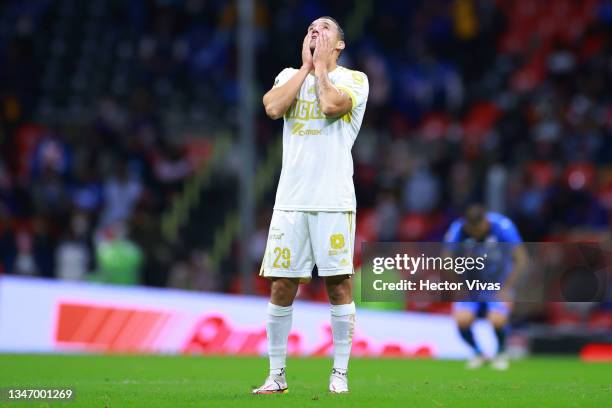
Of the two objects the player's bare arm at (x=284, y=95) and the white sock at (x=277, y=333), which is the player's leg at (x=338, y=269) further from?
the player's bare arm at (x=284, y=95)

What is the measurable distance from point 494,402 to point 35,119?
1671 cm

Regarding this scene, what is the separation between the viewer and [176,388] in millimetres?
9672

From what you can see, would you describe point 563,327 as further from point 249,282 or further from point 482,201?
point 249,282

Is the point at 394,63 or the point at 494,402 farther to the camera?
the point at 394,63

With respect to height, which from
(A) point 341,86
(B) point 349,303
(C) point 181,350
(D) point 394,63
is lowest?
(C) point 181,350

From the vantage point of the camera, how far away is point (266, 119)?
78.9 ft

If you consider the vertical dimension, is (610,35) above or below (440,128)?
above

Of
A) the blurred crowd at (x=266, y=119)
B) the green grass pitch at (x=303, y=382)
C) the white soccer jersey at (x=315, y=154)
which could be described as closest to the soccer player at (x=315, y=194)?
the white soccer jersey at (x=315, y=154)

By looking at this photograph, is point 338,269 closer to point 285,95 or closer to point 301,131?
point 301,131

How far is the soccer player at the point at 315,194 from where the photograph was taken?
8.64 meters

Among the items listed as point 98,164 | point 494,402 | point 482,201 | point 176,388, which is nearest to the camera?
Result: point 494,402

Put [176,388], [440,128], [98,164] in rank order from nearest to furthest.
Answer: [176,388] → [98,164] → [440,128]

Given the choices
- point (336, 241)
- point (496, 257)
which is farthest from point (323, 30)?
point (496, 257)

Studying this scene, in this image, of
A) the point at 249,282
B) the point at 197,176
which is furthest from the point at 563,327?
the point at 197,176
